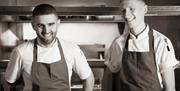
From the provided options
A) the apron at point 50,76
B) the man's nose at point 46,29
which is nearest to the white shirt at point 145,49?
the apron at point 50,76

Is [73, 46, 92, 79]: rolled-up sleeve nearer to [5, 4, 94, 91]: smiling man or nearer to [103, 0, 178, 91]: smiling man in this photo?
[5, 4, 94, 91]: smiling man

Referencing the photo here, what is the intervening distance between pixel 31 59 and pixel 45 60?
3.1 inches

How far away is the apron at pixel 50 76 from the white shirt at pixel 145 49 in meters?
0.29

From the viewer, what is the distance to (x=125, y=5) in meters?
1.63

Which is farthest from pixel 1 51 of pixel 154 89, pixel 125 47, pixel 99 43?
pixel 154 89

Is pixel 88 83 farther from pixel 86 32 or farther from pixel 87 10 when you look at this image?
pixel 86 32

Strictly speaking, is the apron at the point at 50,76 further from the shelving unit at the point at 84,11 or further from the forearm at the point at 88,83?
the shelving unit at the point at 84,11

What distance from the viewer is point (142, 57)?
1.64 metres

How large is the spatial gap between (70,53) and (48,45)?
0.42 ft

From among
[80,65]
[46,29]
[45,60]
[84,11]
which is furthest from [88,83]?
[84,11]

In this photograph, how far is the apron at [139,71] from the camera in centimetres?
161

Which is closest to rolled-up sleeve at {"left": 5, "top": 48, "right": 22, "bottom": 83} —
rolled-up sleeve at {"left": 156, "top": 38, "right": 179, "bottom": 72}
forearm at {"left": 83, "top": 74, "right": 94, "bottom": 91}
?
forearm at {"left": 83, "top": 74, "right": 94, "bottom": 91}

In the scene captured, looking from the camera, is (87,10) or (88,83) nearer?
(88,83)

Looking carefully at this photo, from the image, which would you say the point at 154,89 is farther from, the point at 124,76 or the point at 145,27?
the point at 145,27
